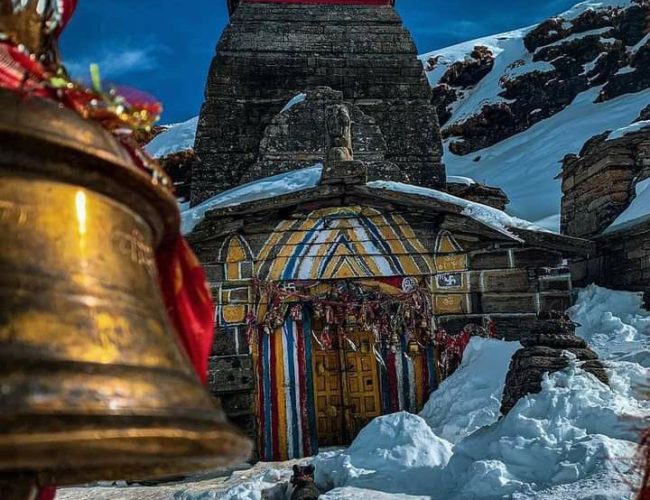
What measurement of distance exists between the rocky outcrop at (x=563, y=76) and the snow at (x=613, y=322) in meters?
31.2

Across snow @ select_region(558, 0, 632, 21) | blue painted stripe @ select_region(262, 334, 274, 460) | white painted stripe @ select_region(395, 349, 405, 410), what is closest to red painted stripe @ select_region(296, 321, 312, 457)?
blue painted stripe @ select_region(262, 334, 274, 460)

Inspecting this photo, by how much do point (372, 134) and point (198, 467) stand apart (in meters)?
15.8

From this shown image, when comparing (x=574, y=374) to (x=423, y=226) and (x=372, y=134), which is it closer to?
(x=423, y=226)

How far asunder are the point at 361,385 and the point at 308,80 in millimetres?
9784

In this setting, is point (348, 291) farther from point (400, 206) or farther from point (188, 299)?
point (188, 299)

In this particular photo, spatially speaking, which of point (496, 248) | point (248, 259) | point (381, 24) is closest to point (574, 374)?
point (496, 248)

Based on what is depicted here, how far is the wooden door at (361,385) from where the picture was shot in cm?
1173

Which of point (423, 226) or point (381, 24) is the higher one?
point (381, 24)

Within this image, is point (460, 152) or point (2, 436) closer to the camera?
point (2, 436)

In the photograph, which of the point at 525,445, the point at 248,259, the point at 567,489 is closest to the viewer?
the point at 567,489

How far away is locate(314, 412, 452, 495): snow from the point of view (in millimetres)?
7652

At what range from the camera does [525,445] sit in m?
6.99

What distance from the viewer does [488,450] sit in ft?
23.8

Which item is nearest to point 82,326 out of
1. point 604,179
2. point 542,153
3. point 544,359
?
point 544,359
